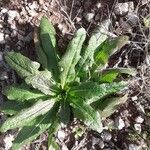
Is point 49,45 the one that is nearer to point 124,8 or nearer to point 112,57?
point 112,57

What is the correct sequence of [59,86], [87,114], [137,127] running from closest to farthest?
[87,114] → [59,86] → [137,127]

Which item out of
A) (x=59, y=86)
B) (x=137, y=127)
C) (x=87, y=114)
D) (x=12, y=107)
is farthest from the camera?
(x=137, y=127)

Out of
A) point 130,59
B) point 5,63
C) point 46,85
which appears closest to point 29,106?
point 46,85

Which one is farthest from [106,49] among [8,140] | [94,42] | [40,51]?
[8,140]

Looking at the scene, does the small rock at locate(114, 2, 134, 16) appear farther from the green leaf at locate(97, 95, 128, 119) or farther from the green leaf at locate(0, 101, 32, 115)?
the green leaf at locate(0, 101, 32, 115)

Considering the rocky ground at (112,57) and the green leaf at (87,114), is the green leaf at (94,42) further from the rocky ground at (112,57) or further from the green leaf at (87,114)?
the green leaf at (87,114)

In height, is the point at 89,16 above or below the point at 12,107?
above
